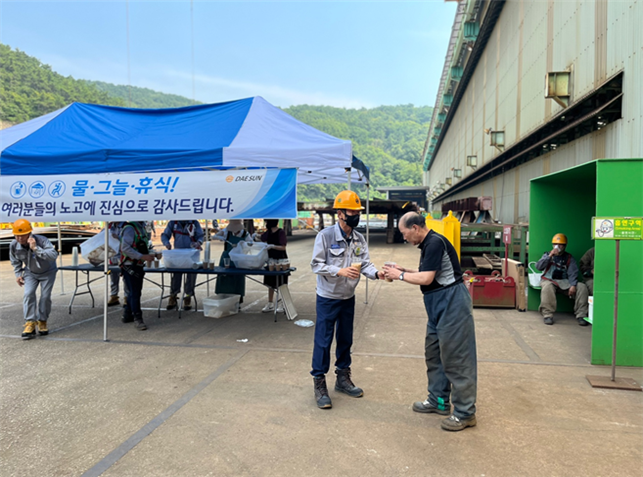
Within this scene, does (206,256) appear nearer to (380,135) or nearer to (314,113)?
(314,113)

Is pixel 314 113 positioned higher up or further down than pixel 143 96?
higher up

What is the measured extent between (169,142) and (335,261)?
3.63 meters

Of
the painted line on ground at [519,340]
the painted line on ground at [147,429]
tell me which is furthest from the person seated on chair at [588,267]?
the painted line on ground at [147,429]

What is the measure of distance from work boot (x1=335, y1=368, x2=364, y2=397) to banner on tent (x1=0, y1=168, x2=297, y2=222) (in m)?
2.03

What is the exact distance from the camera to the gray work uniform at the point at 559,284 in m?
6.85

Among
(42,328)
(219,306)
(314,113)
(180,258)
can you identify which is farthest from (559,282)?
(314,113)

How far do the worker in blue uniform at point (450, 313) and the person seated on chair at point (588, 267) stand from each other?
15.0 ft

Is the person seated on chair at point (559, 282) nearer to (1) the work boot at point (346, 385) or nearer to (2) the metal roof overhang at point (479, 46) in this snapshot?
(1) the work boot at point (346, 385)

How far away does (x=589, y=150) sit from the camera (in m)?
9.36

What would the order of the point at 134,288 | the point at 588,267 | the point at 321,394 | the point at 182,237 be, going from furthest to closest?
the point at 182,237 < the point at 588,267 < the point at 134,288 < the point at 321,394

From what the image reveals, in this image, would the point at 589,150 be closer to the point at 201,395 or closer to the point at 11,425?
the point at 201,395

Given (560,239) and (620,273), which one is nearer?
(620,273)

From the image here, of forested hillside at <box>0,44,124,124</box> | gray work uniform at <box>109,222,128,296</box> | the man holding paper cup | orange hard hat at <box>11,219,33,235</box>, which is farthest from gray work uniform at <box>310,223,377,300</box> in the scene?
forested hillside at <box>0,44,124,124</box>

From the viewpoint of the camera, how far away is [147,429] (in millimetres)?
3449
